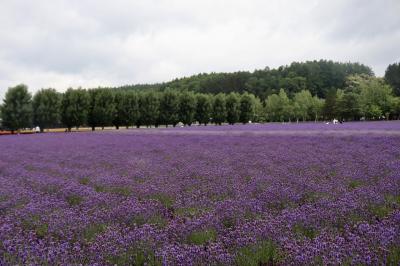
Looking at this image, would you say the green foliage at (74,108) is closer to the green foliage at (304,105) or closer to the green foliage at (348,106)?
the green foliage at (348,106)

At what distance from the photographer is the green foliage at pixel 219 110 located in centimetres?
7419

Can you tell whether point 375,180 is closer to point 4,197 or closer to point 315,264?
point 315,264

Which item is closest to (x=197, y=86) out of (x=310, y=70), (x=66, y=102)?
(x=310, y=70)

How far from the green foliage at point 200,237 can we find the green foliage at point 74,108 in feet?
167

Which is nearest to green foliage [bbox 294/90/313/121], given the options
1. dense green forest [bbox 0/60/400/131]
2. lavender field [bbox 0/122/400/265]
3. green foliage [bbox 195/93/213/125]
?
dense green forest [bbox 0/60/400/131]

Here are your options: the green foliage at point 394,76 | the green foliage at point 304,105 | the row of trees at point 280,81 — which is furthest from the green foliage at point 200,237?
the row of trees at point 280,81

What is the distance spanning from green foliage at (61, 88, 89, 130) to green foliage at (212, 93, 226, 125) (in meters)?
28.1

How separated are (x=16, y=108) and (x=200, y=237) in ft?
166

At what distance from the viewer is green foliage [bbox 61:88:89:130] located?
52750 millimetres

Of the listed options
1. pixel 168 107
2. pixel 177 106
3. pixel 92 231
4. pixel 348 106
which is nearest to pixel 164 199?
pixel 92 231

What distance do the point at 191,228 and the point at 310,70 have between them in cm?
13915

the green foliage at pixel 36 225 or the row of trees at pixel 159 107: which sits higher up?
the row of trees at pixel 159 107

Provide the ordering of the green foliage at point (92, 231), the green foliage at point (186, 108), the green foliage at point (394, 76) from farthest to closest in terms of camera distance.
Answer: the green foliage at point (394, 76) < the green foliage at point (186, 108) < the green foliage at point (92, 231)

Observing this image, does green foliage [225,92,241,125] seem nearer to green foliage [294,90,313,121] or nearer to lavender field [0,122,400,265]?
green foliage [294,90,313,121]
